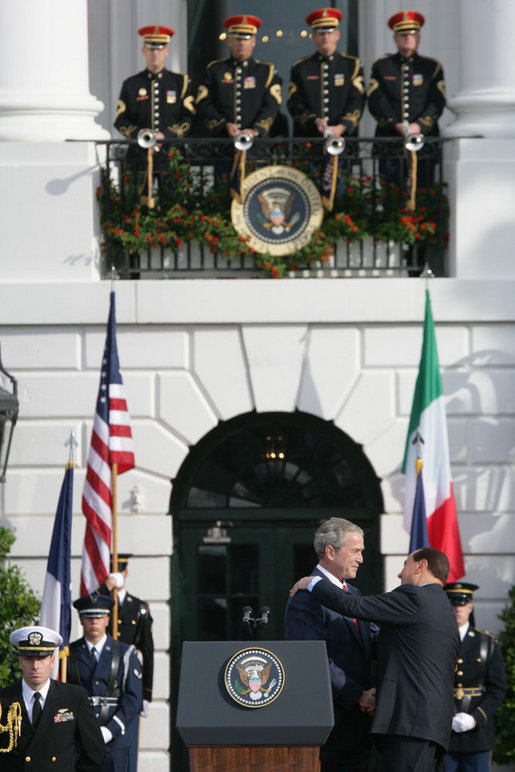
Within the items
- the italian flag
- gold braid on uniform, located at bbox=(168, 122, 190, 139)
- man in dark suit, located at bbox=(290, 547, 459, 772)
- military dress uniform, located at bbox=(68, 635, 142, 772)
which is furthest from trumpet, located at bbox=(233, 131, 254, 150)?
man in dark suit, located at bbox=(290, 547, 459, 772)

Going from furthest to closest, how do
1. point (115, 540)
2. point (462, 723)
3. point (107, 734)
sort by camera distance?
point (115, 540) → point (462, 723) → point (107, 734)

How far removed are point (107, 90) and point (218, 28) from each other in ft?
4.12

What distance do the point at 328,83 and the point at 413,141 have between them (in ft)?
3.11

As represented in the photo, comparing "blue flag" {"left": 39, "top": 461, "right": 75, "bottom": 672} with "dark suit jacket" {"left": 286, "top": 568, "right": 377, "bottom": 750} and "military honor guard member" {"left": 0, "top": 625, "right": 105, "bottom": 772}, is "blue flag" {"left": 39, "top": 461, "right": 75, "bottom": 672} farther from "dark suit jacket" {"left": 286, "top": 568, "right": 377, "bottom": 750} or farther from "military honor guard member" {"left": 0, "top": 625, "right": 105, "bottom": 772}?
"dark suit jacket" {"left": 286, "top": 568, "right": 377, "bottom": 750}

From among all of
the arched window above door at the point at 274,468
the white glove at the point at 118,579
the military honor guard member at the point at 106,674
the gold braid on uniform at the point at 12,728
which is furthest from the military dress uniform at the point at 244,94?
the gold braid on uniform at the point at 12,728

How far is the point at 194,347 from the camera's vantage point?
1263cm

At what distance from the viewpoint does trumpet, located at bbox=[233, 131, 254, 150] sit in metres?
12.4

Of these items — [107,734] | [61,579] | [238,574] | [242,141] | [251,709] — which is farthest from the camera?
[238,574]

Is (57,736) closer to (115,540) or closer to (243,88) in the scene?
(115,540)

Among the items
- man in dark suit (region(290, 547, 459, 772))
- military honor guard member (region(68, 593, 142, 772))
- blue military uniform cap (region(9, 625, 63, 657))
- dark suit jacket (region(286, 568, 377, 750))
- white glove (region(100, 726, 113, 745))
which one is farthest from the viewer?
military honor guard member (region(68, 593, 142, 772))

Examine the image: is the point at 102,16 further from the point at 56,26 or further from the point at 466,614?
the point at 466,614

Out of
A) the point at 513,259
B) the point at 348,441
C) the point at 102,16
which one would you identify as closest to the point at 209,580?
the point at 348,441

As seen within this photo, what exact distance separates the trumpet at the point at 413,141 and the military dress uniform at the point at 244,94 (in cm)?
118

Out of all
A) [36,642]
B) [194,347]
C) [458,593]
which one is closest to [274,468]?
[194,347]
